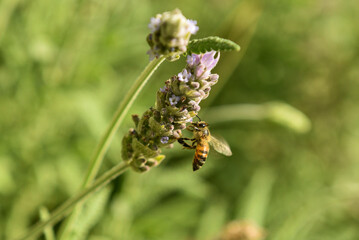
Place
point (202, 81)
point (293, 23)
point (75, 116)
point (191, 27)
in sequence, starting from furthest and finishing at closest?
point (293, 23) → point (75, 116) → point (202, 81) → point (191, 27)

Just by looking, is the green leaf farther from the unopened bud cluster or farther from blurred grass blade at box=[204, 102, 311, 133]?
blurred grass blade at box=[204, 102, 311, 133]

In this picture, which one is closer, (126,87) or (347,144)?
(126,87)

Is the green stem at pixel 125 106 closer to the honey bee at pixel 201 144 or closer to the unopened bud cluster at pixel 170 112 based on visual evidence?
the unopened bud cluster at pixel 170 112

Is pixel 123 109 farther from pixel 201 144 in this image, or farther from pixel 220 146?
A: pixel 220 146

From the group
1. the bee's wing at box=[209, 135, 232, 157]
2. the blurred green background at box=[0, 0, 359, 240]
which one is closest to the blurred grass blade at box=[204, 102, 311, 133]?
the blurred green background at box=[0, 0, 359, 240]

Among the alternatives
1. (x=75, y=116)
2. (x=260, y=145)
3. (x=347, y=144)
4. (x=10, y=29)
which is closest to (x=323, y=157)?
(x=347, y=144)

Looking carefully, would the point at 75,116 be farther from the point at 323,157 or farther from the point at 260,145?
the point at 323,157

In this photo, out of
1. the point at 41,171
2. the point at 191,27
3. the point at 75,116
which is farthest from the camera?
the point at 75,116

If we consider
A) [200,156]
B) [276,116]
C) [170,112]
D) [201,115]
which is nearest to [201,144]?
[200,156]
